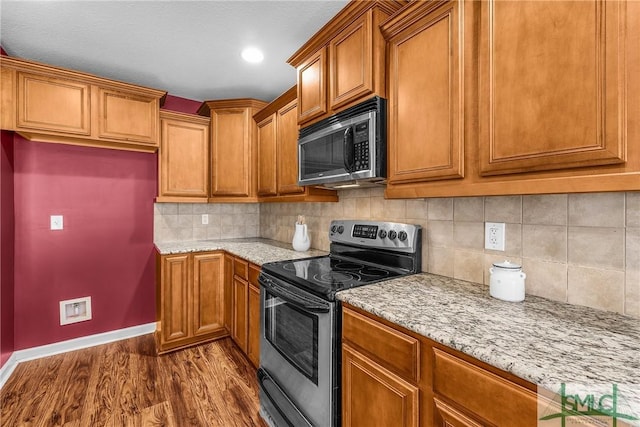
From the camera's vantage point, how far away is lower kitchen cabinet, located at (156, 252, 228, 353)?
2461mm

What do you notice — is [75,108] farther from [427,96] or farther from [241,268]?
[427,96]

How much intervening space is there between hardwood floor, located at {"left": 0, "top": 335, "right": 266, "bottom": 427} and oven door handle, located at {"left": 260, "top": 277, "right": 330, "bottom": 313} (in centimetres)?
81

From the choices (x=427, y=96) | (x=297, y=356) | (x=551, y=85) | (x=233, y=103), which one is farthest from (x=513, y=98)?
(x=233, y=103)

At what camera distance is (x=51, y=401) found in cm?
193

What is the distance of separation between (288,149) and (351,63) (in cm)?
96

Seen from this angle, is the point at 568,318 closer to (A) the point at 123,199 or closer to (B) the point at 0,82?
(A) the point at 123,199

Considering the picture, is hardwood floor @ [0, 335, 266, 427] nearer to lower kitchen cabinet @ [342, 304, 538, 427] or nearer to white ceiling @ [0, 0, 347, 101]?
lower kitchen cabinet @ [342, 304, 538, 427]

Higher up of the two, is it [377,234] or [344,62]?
[344,62]

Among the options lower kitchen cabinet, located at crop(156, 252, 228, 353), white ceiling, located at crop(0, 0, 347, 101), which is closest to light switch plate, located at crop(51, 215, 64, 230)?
lower kitchen cabinet, located at crop(156, 252, 228, 353)

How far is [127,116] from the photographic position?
252 centimetres

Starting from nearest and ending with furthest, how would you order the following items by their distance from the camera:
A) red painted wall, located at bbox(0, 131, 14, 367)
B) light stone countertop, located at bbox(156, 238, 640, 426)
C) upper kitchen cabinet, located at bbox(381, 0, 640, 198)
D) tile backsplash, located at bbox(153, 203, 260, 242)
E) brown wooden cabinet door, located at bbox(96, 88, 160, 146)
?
light stone countertop, located at bbox(156, 238, 640, 426) → upper kitchen cabinet, located at bbox(381, 0, 640, 198) → red painted wall, located at bbox(0, 131, 14, 367) → brown wooden cabinet door, located at bbox(96, 88, 160, 146) → tile backsplash, located at bbox(153, 203, 260, 242)

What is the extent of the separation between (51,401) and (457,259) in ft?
8.81

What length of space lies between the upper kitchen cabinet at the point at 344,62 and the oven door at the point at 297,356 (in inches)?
42.3

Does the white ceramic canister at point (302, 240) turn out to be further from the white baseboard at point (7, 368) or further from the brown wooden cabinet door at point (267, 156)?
the white baseboard at point (7, 368)
